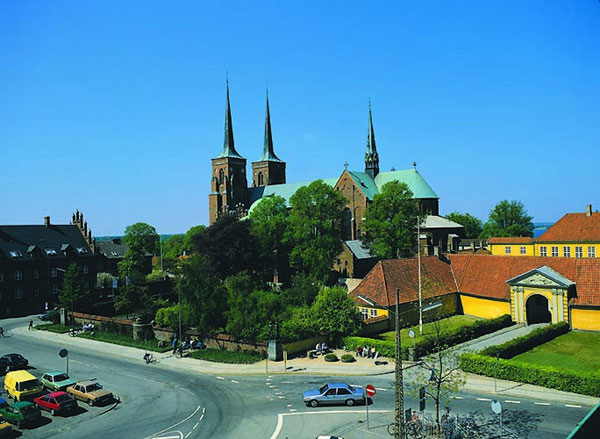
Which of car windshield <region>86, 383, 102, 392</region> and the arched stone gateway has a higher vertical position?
the arched stone gateway

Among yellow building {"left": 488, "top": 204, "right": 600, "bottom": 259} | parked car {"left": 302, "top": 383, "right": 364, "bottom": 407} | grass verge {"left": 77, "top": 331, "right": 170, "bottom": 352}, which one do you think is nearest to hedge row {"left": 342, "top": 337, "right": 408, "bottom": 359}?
parked car {"left": 302, "top": 383, "right": 364, "bottom": 407}

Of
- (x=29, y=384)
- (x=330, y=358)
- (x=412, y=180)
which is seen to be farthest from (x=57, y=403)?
(x=412, y=180)

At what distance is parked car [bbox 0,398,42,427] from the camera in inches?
1038

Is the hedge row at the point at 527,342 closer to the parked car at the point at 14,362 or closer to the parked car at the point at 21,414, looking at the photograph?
the parked car at the point at 21,414

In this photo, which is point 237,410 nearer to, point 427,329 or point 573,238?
point 427,329

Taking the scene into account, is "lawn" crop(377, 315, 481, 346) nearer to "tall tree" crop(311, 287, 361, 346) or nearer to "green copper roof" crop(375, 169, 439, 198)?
"tall tree" crop(311, 287, 361, 346)

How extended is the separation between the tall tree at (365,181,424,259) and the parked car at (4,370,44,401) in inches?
1665

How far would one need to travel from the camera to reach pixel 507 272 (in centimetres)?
5072

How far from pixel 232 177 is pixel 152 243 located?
87.5 ft

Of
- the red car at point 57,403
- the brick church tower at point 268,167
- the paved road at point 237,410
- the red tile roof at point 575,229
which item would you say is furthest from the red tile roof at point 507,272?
the brick church tower at point 268,167

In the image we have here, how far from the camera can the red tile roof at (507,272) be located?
145ft

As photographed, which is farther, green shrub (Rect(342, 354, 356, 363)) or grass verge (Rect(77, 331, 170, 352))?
grass verge (Rect(77, 331, 170, 352))

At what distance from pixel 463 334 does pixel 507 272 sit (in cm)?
1293

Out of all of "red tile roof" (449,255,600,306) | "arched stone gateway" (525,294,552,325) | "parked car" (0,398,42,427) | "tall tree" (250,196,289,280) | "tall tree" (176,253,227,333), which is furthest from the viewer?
"tall tree" (250,196,289,280)
